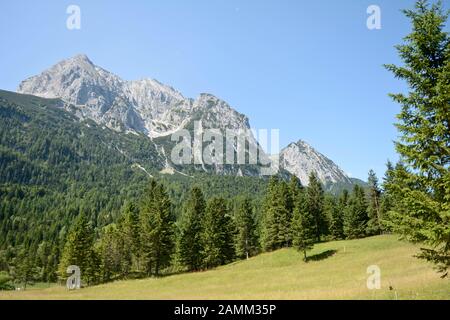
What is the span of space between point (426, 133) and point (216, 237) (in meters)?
50.9

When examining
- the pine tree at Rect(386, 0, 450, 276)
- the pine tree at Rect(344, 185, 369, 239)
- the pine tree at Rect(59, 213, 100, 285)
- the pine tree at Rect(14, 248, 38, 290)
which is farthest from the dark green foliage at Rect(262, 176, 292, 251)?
the pine tree at Rect(14, 248, 38, 290)

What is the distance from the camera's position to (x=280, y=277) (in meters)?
44.2

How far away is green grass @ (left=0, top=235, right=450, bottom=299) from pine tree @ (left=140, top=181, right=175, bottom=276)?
20.8ft

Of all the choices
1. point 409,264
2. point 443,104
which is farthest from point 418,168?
point 409,264

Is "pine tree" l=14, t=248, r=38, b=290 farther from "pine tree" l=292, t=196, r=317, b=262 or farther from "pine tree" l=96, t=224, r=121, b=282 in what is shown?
"pine tree" l=292, t=196, r=317, b=262

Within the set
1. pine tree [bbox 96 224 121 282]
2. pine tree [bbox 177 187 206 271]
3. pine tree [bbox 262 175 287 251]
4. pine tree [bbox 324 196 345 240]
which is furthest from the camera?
pine tree [bbox 324 196 345 240]

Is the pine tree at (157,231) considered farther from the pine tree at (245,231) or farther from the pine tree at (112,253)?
the pine tree at (245,231)

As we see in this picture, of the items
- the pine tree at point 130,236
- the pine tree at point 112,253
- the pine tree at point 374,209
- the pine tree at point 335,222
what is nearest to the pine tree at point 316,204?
the pine tree at point 335,222

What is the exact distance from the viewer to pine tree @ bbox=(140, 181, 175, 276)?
5631cm

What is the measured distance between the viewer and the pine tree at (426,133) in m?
16.1

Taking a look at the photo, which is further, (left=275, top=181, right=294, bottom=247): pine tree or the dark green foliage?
the dark green foliage

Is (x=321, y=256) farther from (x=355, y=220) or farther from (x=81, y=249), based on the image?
(x=81, y=249)

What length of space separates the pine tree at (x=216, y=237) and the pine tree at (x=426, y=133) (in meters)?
48.3
